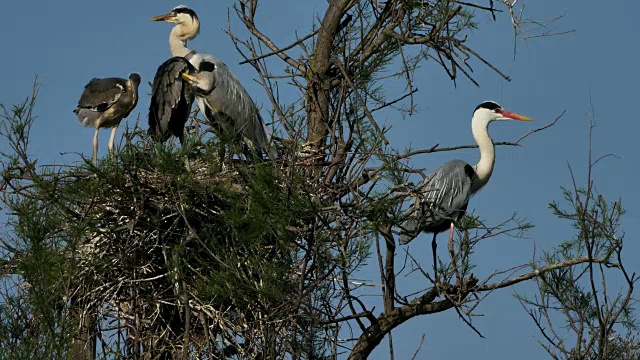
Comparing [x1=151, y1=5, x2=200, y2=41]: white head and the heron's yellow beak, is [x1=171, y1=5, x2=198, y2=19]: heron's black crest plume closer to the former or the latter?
[x1=151, y1=5, x2=200, y2=41]: white head

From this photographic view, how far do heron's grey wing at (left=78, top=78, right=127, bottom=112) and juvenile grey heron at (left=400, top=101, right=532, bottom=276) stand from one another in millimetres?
2066

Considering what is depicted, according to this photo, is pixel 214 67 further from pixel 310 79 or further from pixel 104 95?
pixel 310 79

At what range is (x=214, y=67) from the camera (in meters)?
7.46

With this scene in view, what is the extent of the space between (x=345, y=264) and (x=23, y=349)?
1427 millimetres

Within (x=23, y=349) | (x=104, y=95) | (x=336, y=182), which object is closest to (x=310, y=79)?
(x=336, y=182)

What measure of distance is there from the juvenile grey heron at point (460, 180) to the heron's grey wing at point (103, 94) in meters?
2.07

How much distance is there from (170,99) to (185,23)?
4.56 ft

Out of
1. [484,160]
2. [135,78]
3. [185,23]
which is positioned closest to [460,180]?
[484,160]

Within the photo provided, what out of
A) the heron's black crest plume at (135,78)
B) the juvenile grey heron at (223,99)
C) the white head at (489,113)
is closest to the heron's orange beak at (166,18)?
the juvenile grey heron at (223,99)

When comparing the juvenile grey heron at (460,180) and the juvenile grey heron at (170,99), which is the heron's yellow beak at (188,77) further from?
the juvenile grey heron at (460,180)

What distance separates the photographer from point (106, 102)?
7172 mm

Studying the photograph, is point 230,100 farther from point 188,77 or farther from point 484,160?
point 484,160

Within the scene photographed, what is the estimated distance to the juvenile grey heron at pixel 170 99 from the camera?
22.5ft

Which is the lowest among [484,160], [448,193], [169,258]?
[169,258]
